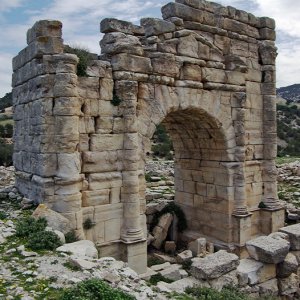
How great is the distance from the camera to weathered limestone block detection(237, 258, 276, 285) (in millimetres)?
8258

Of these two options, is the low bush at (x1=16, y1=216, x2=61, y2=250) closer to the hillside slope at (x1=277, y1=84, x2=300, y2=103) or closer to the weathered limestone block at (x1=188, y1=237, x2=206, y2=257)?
the weathered limestone block at (x1=188, y1=237, x2=206, y2=257)

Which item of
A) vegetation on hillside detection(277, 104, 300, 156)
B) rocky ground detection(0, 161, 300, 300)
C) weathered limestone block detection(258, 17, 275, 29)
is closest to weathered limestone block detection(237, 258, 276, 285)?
rocky ground detection(0, 161, 300, 300)

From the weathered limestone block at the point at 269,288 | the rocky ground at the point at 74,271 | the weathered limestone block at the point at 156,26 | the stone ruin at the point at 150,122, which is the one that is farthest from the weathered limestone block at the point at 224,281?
the weathered limestone block at the point at 156,26

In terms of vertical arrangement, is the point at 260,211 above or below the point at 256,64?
below

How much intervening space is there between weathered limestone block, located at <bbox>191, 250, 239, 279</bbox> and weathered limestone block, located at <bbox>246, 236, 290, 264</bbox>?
825 mm

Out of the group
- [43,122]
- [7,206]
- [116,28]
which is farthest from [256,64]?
[7,206]

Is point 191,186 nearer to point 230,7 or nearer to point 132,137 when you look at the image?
point 132,137

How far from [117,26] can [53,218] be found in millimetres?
4818

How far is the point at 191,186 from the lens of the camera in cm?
1270

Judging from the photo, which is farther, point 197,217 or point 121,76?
point 197,217

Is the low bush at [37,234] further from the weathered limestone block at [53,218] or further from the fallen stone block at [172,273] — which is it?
the fallen stone block at [172,273]

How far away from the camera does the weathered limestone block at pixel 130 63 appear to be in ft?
29.6

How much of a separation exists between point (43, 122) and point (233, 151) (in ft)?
19.3

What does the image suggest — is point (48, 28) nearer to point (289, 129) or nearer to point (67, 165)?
point (67, 165)
